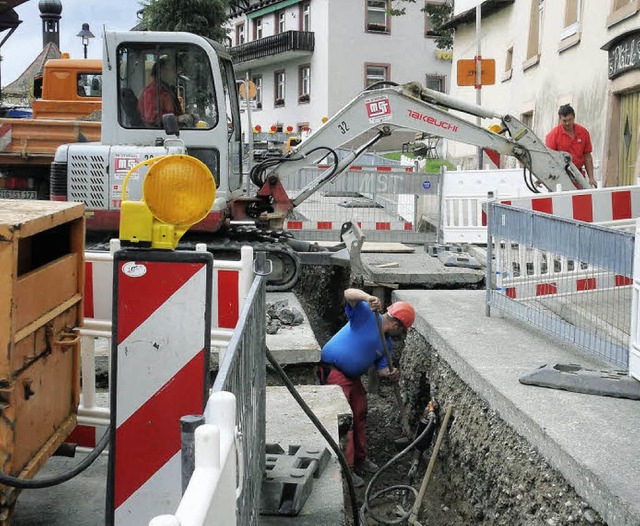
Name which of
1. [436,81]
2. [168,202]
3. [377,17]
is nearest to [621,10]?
[168,202]

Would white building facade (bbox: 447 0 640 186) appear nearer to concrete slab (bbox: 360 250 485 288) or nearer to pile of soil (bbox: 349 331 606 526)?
concrete slab (bbox: 360 250 485 288)

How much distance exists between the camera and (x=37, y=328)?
3.48 meters

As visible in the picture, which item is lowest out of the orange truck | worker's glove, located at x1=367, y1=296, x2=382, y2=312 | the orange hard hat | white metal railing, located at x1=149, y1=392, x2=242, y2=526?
the orange hard hat

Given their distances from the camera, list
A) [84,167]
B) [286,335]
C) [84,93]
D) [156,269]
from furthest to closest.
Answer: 1. [84,93]
2. [84,167]
3. [286,335]
4. [156,269]

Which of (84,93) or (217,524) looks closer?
(217,524)

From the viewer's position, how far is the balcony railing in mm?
43531

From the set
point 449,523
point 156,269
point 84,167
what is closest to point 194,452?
point 156,269

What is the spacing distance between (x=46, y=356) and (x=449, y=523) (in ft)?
10.4

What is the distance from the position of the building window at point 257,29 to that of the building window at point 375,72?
1060cm

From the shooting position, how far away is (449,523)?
228 inches

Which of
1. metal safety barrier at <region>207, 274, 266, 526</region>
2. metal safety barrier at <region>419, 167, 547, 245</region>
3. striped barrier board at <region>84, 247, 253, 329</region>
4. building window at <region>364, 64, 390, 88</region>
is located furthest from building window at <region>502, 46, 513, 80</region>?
building window at <region>364, 64, 390, 88</region>

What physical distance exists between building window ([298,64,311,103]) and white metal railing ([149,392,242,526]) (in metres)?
43.7

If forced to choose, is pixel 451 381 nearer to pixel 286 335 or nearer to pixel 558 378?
pixel 558 378

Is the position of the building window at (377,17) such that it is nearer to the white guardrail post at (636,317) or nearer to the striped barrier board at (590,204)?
the striped barrier board at (590,204)
